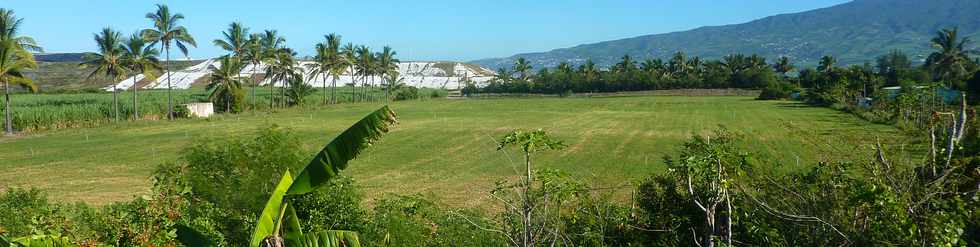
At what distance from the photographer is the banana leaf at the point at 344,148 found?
14.0 feet

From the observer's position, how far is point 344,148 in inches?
173

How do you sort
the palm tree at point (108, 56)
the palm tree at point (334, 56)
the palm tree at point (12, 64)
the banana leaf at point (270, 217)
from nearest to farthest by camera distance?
the banana leaf at point (270, 217), the palm tree at point (12, 64), the palm tree at point (108, 56), the palm tree at point (334, 56)

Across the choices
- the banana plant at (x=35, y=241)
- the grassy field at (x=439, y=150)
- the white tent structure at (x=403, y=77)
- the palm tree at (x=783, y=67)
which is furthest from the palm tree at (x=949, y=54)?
the white tent structure at (x=403, y=77)

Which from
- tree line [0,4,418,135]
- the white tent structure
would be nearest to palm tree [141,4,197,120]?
tree line [0,4,418,135]

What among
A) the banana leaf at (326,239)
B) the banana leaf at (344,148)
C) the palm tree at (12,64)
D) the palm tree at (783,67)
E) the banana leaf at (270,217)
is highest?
the palm tree at (783,67)

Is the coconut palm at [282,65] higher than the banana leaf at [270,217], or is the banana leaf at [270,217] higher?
the coconut palm at [282,65]

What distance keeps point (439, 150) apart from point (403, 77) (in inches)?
3436

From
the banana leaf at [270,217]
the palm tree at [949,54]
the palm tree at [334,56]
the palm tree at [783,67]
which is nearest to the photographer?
the banana leaf at [270,217]

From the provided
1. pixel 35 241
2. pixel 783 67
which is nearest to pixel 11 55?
pixel 35 241

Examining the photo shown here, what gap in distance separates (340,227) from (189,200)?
165cm

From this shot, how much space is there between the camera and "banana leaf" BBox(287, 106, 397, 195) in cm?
427

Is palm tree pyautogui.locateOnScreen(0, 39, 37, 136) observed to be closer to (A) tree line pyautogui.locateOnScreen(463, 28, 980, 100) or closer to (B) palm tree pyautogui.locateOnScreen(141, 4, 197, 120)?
(B) palm tree pyautogui.locateOnScreen(141, 4, 197, 120)

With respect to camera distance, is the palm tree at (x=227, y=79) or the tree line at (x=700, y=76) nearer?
the palm tree at (x=227, y=79)

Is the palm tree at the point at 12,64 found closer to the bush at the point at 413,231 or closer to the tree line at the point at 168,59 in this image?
the tree line at the point at 168,59
